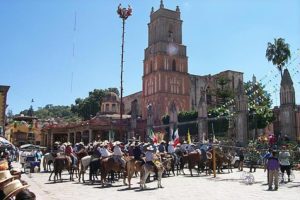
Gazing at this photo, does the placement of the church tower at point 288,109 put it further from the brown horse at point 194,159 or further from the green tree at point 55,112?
the green tree at point 55,112

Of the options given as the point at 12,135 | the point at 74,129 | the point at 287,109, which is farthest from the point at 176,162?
the point at 12,135

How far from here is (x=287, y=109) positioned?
23422mm

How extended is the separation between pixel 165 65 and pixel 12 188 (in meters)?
62.6

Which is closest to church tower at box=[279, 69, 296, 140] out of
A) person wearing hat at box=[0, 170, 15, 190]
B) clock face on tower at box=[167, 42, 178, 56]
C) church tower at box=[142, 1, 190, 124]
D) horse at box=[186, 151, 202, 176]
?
horse at box=[186, 151, 202, 176]

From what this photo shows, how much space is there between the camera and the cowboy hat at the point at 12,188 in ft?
16.7

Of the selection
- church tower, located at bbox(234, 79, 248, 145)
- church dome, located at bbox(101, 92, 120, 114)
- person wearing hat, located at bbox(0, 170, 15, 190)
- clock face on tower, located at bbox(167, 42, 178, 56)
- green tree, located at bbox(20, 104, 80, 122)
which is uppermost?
clock face on tower, located at bbox(167, 42, 178, 56)

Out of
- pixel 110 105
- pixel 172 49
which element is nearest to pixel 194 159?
pixel 172 49

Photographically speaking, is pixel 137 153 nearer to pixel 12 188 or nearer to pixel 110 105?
pixel 12 188

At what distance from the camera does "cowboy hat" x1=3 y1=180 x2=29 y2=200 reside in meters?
5.09

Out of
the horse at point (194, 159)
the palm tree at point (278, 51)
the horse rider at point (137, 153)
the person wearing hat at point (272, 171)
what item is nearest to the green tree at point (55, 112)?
the palm tree at point (278, 51)

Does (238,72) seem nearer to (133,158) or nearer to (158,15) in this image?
(158,15)

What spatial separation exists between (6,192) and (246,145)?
23.0 m

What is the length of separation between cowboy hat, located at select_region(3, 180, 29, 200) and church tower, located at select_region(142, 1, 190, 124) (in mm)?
59031

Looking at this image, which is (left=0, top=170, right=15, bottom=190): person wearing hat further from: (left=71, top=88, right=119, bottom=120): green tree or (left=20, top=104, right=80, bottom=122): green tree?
(left=20, top=104, right=80, bottom=122): green tree
